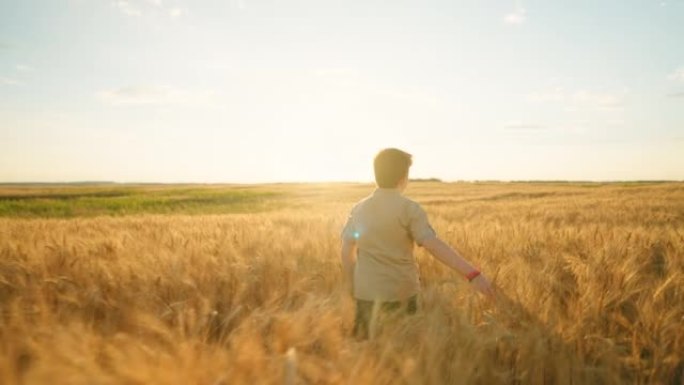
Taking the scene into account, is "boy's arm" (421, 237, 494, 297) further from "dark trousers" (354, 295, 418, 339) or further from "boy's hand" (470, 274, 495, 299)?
"dark trousers" (354, 295, 418, 339)

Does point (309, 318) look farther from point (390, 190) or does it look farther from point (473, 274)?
point (390, 190)

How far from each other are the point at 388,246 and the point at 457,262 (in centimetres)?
50

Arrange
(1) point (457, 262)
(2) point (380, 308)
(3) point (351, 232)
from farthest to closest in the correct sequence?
(3) point (351, 232), (2) point (380, 308), (1) point (457, 262)

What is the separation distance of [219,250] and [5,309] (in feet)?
5.85

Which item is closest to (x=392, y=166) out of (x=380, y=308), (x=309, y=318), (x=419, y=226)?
(x=419, y=226)

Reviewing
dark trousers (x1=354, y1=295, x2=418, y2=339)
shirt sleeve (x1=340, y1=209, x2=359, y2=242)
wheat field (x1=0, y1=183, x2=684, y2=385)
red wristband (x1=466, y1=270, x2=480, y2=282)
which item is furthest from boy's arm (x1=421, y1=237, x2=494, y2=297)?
shirt sleeve (x1=340, y1=209, x2=359, y2=242)

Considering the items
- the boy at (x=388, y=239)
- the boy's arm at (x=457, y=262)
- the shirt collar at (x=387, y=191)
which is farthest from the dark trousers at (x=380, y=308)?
the shirt collar at (x=387, y=191)

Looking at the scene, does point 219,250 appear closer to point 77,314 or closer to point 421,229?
point 77,314

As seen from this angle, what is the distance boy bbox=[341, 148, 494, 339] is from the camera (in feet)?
9.57

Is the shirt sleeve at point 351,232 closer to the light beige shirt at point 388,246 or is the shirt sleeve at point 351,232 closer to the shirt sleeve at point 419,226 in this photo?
the light beige shirt at point 388,246

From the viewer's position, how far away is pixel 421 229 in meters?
2.86

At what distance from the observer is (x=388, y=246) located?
2.98m

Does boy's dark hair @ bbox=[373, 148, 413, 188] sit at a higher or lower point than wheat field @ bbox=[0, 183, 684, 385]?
higher

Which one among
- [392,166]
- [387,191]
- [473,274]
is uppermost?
[392,166]
